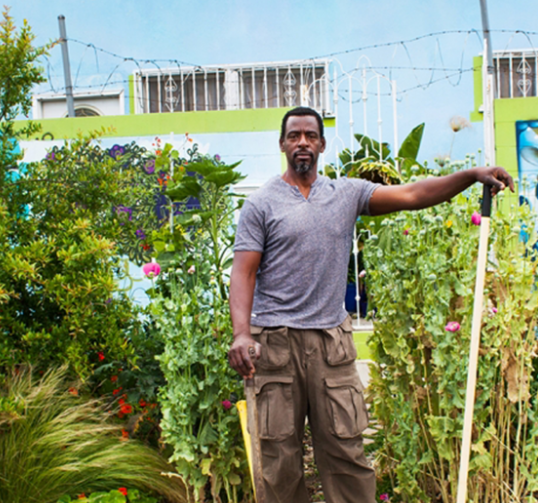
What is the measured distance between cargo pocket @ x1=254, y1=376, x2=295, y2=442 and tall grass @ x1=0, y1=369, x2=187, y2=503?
40.1 inches

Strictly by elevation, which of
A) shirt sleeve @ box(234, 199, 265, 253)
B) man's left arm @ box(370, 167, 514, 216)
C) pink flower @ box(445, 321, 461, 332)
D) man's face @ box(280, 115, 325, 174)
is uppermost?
man's face @ box(280, 115, 325, 174)

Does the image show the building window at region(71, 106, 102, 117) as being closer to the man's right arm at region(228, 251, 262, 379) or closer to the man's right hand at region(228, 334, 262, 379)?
the man's right arm at region(228, 251, 262, 379)

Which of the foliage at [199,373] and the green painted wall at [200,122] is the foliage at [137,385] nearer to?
the foliage at [199,373]

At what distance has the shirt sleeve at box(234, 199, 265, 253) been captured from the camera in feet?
8.82

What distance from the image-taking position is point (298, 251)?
105 inches

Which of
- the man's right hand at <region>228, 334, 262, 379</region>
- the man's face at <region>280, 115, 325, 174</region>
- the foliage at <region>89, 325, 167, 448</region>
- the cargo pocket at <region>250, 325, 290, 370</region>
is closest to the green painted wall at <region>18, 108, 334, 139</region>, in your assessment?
the foliage at <region>89, 325, 167, 448</region>

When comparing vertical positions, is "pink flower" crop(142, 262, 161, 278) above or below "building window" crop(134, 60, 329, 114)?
below

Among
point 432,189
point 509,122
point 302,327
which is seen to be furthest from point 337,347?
point 509,122

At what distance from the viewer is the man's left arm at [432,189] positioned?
94.8 inches

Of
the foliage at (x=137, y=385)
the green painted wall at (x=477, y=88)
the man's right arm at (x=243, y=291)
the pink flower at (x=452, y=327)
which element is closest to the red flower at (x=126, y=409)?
the foliage at (x=137, y=385)

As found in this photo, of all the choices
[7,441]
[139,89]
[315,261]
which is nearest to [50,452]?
[7,441]

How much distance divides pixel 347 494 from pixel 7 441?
1784mm

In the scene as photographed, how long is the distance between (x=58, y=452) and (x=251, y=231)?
1656mm

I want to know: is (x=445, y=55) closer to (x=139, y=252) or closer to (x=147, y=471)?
(x=139, y=252)
